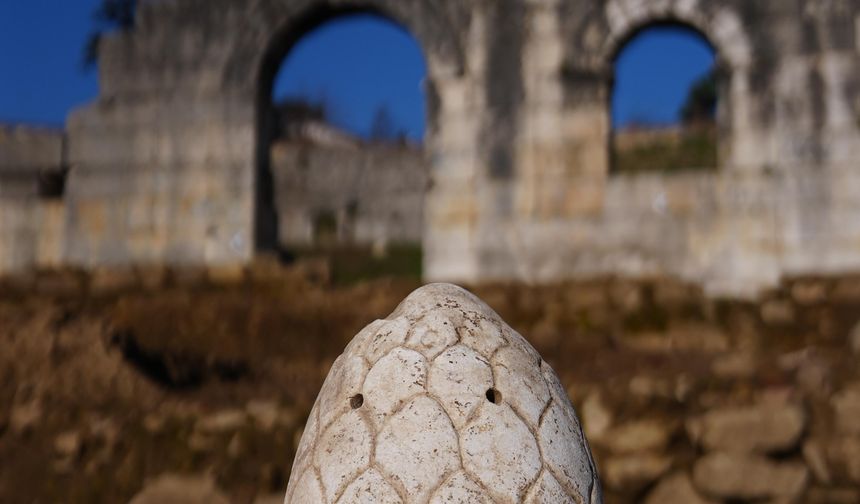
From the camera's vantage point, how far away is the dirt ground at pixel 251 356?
251 inches

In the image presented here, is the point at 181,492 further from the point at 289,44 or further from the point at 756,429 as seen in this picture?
the point at 289,44

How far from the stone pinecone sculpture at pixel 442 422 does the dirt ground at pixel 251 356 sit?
352 centimetres

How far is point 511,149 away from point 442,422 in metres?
8.09

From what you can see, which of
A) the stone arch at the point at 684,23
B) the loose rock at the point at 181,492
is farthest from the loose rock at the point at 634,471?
the stone arch at the point at 684,23

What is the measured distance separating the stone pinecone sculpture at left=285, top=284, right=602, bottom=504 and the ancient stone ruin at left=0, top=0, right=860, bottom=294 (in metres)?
7.55

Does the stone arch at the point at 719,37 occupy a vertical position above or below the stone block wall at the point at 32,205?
above

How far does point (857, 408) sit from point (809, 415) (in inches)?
11.6

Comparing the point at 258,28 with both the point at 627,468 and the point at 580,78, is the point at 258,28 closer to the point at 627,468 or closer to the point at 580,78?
the point at 580,78

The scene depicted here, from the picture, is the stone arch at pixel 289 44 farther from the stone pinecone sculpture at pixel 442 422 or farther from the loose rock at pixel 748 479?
the stone pinecone sculpture at pixel 442 422

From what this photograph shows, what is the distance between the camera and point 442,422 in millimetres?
2469

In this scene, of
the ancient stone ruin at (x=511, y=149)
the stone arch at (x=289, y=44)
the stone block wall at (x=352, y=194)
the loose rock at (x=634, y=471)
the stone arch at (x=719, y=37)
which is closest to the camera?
the loose rock at (x=634, y=471)

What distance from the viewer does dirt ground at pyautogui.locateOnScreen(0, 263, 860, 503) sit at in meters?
6.37

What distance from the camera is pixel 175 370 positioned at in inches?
314

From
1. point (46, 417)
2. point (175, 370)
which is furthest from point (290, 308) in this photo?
point (46, 417)
